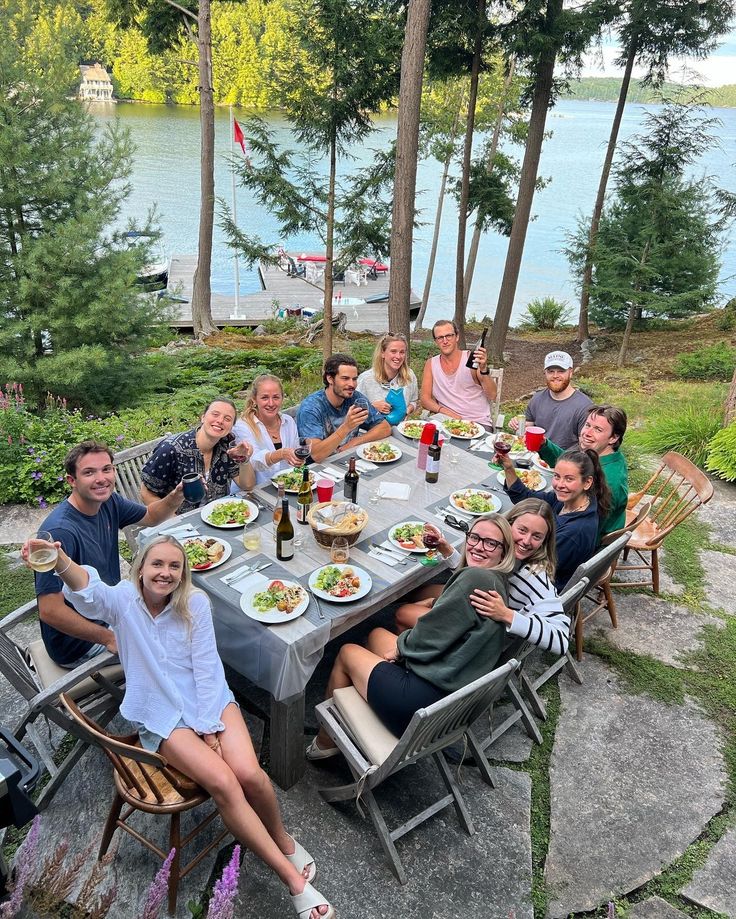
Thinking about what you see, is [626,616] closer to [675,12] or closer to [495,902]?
[495,902]

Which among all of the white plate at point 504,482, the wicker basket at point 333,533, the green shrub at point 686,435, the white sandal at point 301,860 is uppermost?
the wicker basket at point 333,533

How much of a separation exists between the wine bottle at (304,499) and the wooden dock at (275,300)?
16909 mm

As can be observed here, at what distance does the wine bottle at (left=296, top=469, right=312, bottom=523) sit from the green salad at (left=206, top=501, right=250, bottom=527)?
28cm

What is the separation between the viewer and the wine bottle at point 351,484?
3.60 m

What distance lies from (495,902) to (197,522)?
2200mm

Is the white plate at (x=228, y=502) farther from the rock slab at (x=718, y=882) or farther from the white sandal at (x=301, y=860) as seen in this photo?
the rock slab at (x=718, y=882)

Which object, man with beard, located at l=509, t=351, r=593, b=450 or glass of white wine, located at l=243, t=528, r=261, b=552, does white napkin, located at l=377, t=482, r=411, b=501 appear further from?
man with beard, located at l=509, t=351, r=593, b=450

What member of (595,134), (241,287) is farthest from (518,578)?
(595,134)

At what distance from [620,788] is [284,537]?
2.04 m

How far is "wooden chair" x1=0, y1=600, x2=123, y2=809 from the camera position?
8.36 feet

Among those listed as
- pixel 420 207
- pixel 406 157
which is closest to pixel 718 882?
pixel 406 157

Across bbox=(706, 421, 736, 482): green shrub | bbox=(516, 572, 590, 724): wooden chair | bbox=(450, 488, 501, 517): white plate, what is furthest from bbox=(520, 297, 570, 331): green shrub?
bbox=(516, 572, 590, 724): wooden chair

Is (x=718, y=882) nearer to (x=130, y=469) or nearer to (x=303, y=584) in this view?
(x=303, y=584)

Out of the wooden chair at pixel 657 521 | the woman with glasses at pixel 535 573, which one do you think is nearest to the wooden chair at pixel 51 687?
the woman with glasses at pixel 535 573
